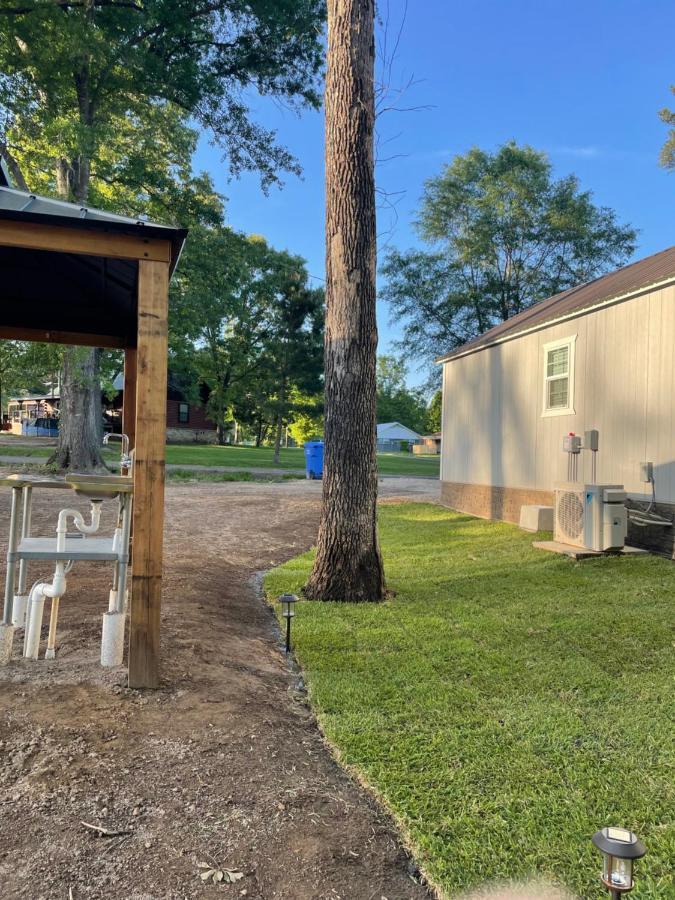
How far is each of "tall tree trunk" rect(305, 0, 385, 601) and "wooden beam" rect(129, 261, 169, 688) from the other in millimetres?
2289

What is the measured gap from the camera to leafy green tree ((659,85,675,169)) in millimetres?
16547

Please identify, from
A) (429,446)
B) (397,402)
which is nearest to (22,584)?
(429,446)

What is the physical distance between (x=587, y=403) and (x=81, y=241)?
6786mm

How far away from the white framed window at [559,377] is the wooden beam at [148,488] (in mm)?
6741

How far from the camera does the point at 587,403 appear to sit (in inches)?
312

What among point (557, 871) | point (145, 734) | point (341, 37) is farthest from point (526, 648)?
point (341, 37)

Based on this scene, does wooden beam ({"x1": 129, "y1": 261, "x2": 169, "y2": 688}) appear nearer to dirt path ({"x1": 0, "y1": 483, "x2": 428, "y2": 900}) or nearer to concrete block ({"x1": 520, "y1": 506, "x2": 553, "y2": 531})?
dirt path ({"x1": 0, "y1": 483, "x2": 428, "y2": 900})

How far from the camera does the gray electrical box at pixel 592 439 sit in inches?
291

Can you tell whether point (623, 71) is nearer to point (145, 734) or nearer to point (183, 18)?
point (183, 18)

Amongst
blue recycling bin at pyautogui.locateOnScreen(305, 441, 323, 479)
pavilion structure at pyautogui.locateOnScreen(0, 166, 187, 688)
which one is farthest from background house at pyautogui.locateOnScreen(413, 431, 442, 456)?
pavilion structure at pyautogui.locateOnScreen(0, 166, 187, 688)

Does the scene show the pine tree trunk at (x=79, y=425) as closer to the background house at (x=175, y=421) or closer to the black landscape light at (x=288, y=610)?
the black landscape light at (x=288, y=610)

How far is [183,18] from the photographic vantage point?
13.1 meters

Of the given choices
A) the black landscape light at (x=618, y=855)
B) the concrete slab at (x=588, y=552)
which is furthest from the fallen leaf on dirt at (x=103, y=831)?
the concrete slab at (x=588, y=552)

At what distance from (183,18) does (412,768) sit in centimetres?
1568
